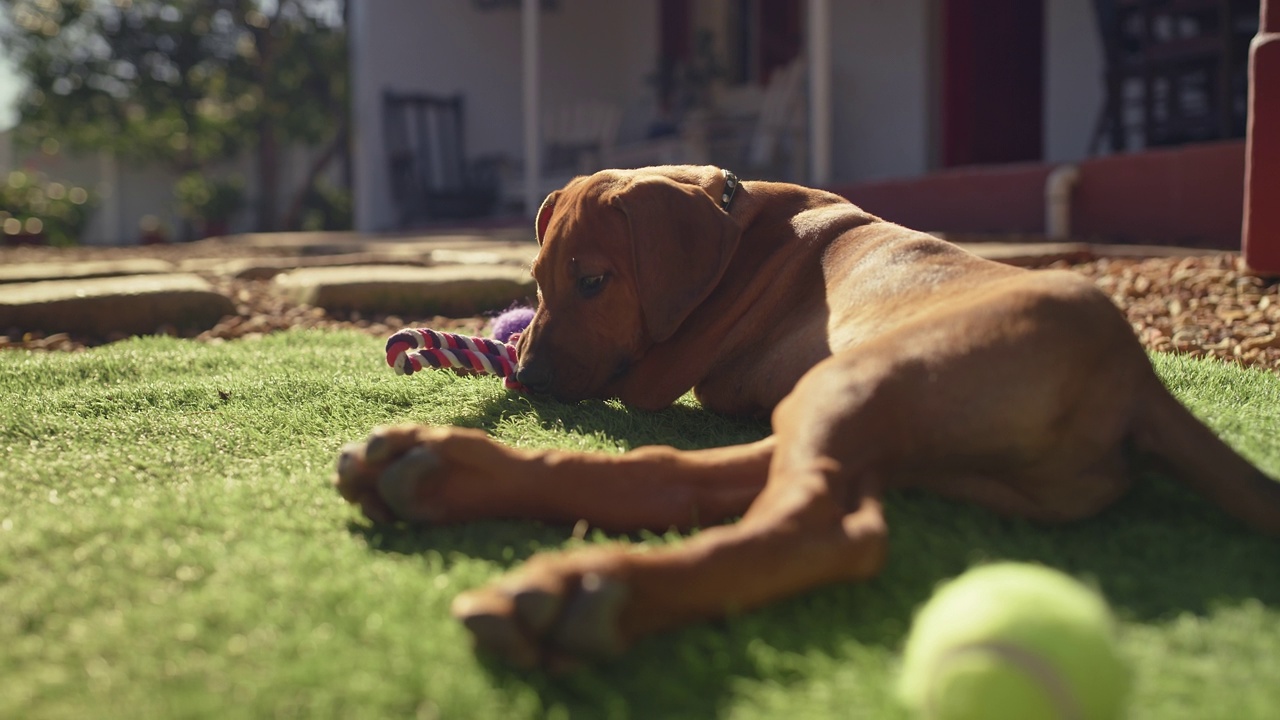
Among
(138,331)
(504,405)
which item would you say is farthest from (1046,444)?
(138,331)

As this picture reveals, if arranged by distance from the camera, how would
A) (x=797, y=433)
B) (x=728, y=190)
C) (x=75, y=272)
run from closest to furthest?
(x=797, y=433) → (x=728, y=190) → (x=75, y=272)

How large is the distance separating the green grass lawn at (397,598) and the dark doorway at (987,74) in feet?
28.1

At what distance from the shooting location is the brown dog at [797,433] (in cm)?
149

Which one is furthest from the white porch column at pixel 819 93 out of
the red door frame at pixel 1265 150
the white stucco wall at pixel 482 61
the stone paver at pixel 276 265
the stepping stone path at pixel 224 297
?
the white stucco wall at pixel 482 61

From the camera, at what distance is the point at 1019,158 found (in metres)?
11.1

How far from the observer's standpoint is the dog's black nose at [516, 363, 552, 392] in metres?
2.87

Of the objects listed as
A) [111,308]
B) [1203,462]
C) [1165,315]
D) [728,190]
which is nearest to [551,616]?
[1203,462]

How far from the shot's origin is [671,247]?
110 inches

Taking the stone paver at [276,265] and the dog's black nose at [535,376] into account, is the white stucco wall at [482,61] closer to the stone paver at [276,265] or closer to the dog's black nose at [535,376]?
the stone paver at [276,265]

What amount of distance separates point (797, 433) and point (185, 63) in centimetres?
2117

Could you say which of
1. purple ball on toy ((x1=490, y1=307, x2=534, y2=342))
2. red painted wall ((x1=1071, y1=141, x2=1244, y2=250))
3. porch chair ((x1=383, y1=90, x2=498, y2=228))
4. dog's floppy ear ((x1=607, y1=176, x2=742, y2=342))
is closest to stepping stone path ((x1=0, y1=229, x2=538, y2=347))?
purple ball on toy ((x1=490, y1=307, x2=534, y2=342))

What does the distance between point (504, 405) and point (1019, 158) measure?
937cm

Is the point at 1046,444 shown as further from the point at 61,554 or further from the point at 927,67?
the point at 927,67

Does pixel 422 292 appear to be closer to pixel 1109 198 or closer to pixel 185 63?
pixel 1109 198
